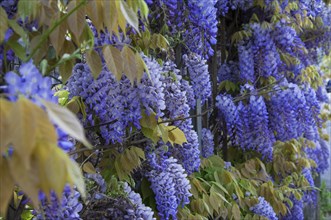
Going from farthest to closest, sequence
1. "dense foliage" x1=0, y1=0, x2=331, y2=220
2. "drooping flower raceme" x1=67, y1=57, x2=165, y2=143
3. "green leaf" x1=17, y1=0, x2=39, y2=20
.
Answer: "drooping flower raceme" x1=67, y1=57, x2=165, y2=143 → "green leaf" x1=17, y1=0, x2=39, y2=20 → "dense foliage" x1=0, y1=0, x2=331, y2=220

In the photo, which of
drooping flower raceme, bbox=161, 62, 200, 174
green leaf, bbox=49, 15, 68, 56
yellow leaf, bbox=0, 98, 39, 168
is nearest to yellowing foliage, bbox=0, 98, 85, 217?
yellow leaf, bbox=0, 98, 39, 168

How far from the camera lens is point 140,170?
Answer: 240cm

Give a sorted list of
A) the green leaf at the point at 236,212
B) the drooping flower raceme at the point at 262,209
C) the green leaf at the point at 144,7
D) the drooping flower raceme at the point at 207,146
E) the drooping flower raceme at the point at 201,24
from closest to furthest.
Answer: the green leaf at the point at 144,7, the drooping flower raceme at the point at 201,24, the green leaf at the point at 236,212, the drooping flower raceme at the point at 262,209, the drooping flower raceme at the point at 207,146

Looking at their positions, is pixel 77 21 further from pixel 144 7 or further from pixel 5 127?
pixel 5 127

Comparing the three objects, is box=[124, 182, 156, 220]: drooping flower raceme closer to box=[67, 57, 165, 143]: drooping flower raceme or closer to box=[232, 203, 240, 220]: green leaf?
box=[67, 57, 165, 143]: drooping flower raceme

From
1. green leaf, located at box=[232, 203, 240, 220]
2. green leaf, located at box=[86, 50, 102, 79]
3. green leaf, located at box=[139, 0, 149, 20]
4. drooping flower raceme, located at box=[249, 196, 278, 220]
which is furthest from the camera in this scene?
drooping flower raceme, located at box=[249, 196, 278, 220]

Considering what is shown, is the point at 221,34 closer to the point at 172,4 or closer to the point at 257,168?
the point at 257,168

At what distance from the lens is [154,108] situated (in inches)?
79.1

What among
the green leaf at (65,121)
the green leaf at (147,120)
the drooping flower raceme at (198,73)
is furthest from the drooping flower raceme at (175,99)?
the green leaf at (65,121)

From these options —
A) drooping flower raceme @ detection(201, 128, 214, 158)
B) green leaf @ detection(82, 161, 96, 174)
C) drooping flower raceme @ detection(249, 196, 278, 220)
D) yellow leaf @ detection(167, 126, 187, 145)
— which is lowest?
drooping flower raceme @ detection(249, 196, 278, 220)

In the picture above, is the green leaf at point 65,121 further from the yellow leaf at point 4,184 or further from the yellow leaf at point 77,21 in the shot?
the yellow leaf at point 77,21

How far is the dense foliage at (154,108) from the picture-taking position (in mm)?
894

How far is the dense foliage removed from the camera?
894 mm

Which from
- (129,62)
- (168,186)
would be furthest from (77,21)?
(168,186)
